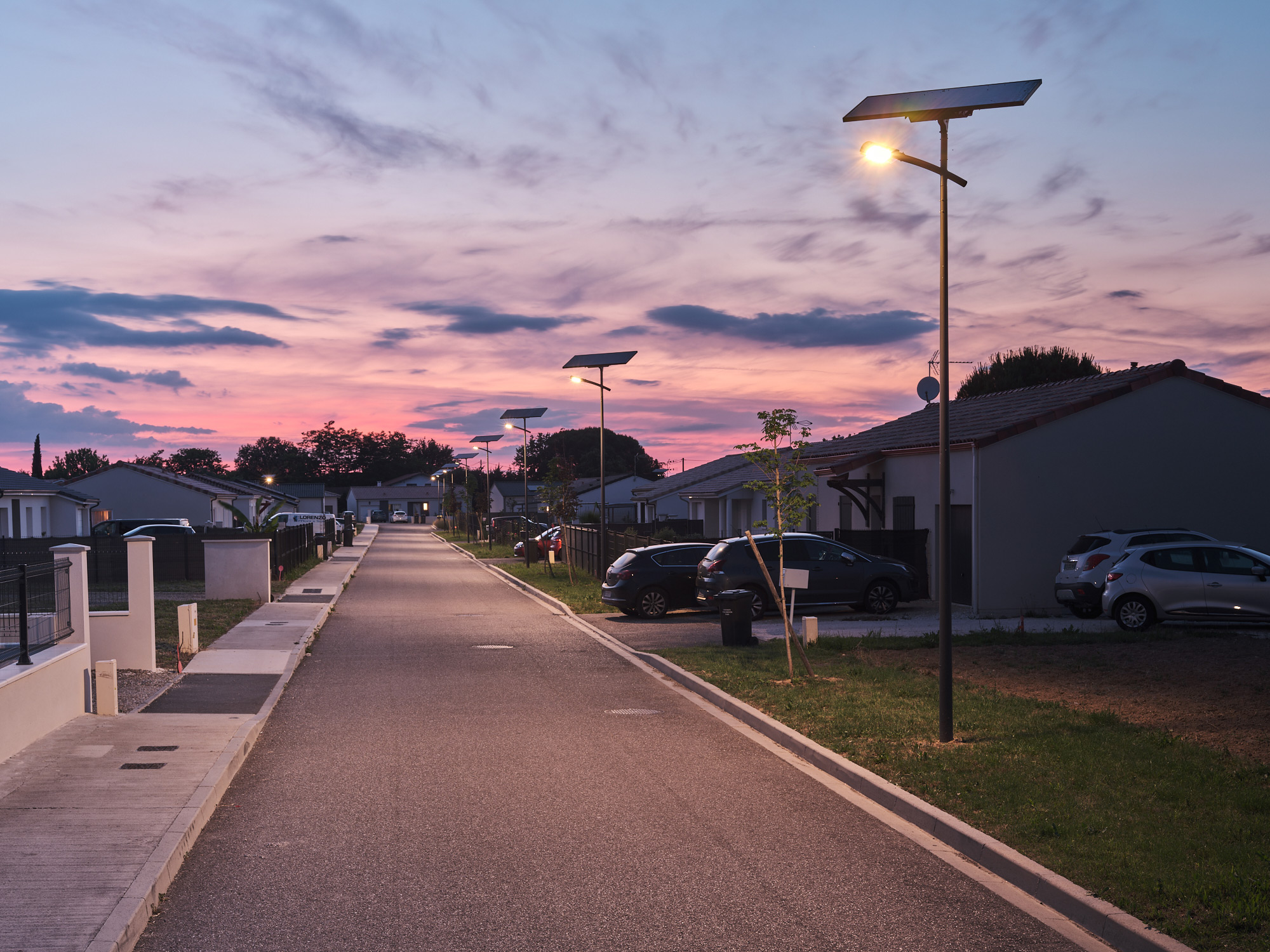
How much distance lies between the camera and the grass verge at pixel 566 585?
85.6 feet

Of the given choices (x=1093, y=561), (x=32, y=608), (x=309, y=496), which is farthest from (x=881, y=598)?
(x=309, y=496)

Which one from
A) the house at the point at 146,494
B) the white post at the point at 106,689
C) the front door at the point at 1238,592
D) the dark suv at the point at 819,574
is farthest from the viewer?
the house at the point at 146,494

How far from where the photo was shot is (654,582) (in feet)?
75.4

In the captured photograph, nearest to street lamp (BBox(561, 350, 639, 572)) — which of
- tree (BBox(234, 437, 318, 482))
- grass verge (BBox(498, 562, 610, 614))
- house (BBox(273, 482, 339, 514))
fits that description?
grass verge (BBox(498, 562, 610, 614))

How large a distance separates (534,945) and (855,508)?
25.9 meters

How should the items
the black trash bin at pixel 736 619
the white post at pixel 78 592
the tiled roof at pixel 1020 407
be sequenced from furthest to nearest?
the tiled roof at pixel 1020 407, the black trash bin at pixel 736 619, the white post at pixel 78 592

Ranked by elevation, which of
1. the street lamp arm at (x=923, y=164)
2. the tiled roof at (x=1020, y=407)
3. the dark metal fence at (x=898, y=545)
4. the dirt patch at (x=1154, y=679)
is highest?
the street lamp arm at (x=923, y=164)

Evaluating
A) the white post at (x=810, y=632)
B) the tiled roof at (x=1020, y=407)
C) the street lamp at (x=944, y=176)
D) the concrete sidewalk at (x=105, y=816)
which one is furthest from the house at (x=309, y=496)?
the street lamp at (x=944, y=176)

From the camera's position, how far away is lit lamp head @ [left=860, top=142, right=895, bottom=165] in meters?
9.85

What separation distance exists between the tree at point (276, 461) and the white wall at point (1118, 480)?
172594mm

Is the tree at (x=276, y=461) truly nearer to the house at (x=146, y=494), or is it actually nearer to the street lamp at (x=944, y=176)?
the house at (x=146, y=494)

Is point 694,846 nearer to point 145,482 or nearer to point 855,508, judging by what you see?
point 855,508

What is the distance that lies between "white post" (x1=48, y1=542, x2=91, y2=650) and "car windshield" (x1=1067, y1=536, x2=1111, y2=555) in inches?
642

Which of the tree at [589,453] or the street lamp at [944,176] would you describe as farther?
the tree at [589,453]
